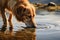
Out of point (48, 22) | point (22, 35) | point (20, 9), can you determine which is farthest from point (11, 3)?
point (48, 22)

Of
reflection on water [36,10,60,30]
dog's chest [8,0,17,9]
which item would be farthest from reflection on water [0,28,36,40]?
reflection on water [36,10,60,30]

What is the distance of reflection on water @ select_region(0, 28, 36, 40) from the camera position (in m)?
9.68

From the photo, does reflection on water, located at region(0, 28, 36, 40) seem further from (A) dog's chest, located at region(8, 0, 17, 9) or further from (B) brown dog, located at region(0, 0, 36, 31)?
(A) dog's chest, located at region(8, 0, 17, 9)

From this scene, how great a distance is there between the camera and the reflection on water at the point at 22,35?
968 cm

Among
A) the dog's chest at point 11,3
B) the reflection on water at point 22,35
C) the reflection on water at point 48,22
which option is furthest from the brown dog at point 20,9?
the reflection on water at point 48,22

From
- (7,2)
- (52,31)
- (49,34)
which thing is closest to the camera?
(49,34)

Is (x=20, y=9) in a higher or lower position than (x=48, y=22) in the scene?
higher

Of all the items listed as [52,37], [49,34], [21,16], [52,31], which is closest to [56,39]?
[52,37]

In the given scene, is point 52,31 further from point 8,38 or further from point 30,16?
point 8,38

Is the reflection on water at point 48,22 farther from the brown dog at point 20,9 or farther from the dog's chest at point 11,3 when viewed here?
the dog's chest at point 11,3

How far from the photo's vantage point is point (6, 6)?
39.3 ft

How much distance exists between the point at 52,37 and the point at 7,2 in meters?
3.05

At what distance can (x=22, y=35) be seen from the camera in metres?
10.3

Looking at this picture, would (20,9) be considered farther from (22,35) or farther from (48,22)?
(48,22)
